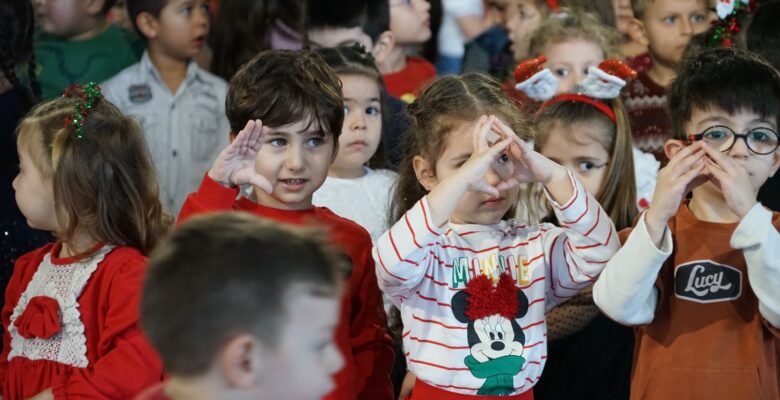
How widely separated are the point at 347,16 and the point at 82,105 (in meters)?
1.69

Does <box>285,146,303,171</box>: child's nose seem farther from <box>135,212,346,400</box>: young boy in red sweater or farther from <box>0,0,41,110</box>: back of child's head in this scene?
<box>0,0,41,110</box>: back of child's head

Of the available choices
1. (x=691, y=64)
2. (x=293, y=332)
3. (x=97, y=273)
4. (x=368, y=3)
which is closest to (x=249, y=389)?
(x=293, y=332)

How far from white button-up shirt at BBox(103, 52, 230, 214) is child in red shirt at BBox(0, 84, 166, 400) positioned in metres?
1.50

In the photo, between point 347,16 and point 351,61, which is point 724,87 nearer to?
point 351,61

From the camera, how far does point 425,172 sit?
3.07 m

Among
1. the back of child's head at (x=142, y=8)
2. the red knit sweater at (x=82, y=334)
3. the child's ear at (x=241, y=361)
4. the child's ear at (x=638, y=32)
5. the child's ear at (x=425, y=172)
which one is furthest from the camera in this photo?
the child's ear at (x=638, y=32)

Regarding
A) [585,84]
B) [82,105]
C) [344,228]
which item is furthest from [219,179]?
[585,84]

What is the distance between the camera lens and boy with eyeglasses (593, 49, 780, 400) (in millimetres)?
2709

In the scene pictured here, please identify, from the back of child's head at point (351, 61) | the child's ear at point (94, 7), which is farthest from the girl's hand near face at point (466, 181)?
the child's ear at point (94, 7)

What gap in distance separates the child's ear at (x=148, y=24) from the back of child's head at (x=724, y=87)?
2.59 m

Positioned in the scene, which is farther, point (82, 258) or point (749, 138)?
point (82, 258)

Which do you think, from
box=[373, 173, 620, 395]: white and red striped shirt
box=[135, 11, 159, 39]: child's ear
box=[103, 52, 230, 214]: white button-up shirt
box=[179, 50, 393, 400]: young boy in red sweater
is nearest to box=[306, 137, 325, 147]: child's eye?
box=[179, 50, 393, 400]: young boy in red sweater

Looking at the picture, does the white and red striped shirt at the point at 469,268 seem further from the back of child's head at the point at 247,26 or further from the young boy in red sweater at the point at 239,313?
the back of child's head at the point at 247,26

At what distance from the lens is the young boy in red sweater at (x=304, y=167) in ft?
10.1
